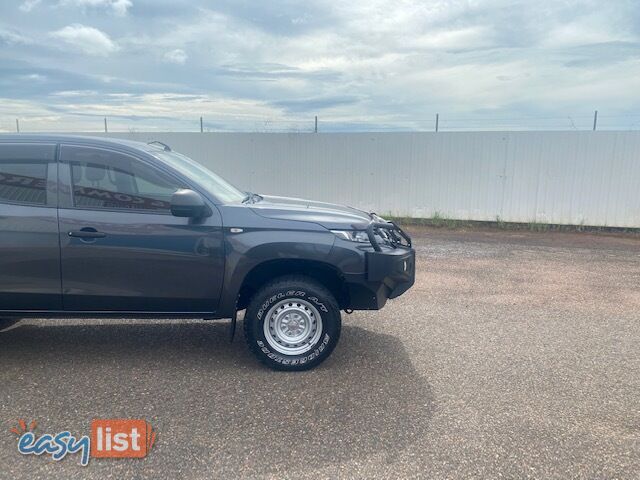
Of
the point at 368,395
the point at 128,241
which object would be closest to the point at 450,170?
the point at 368,395

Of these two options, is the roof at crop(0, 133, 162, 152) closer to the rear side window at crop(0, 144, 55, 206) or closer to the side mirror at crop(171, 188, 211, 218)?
the rear side window at crop(0, 144, 55, 206)

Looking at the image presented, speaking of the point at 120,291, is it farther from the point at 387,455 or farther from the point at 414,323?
the point at 414,323

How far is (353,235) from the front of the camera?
4121mm

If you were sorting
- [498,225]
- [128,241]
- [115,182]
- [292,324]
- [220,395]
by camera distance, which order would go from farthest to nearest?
[498,225]
[292,324]
[115,182]
[128,241]
[220,395]

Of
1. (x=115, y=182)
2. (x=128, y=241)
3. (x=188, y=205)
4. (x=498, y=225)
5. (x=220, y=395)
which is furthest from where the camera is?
(x=498, y=225)

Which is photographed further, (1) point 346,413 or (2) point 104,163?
Result: (2) point 104,163

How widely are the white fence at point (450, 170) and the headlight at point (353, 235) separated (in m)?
8.96

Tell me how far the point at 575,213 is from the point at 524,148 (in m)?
1.95

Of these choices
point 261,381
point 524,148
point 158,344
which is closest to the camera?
point 261,381

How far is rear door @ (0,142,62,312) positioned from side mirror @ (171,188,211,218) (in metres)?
0.96

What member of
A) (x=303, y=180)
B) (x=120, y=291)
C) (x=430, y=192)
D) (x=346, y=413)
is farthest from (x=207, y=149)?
(x=346, y=413)

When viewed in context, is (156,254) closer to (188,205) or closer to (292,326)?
(188,205)

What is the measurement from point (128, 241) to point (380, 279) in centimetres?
202

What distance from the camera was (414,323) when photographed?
5.37 metres
